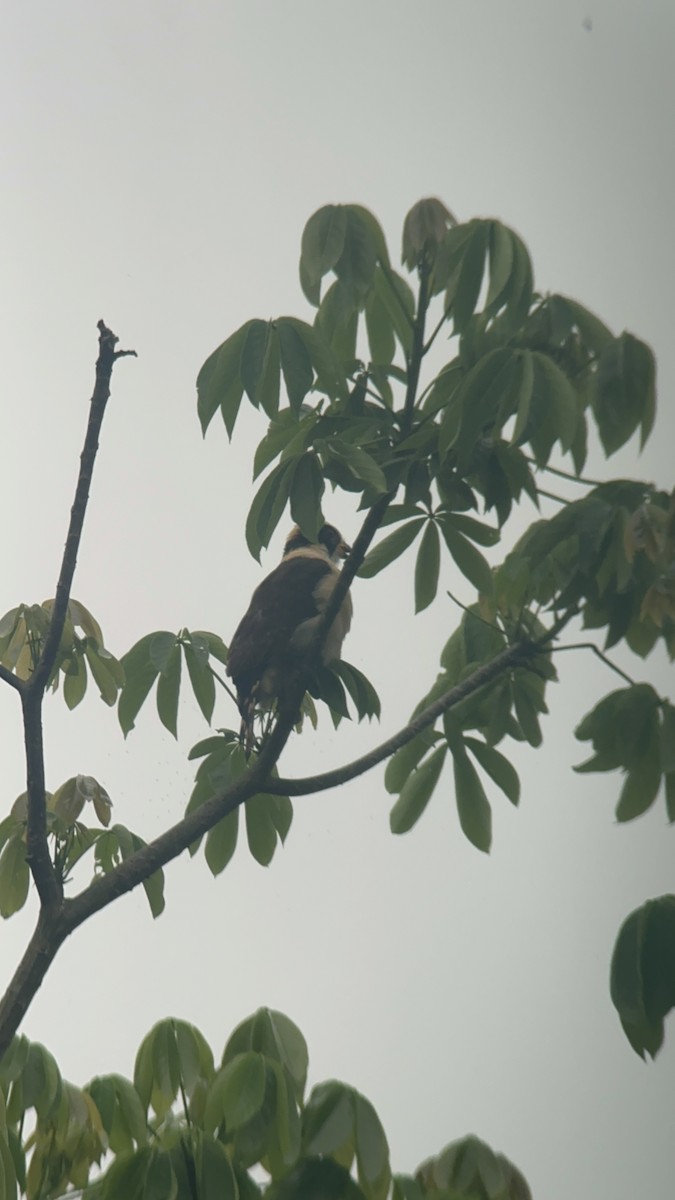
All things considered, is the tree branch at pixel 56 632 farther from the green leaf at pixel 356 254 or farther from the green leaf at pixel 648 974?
the green leaf at pixel 648 974

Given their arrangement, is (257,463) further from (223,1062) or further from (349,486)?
(223,1062)

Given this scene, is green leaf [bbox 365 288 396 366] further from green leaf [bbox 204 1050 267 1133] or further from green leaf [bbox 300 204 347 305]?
green leaf [bbox 204 1050 267 1133]

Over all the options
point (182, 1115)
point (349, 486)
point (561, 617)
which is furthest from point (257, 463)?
point (182, 1115)

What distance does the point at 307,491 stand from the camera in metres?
1.46

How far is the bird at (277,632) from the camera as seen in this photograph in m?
1.82

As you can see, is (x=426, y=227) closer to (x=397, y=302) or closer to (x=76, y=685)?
(x=397, y=302)

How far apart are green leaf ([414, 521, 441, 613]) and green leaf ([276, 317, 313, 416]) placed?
314 mm

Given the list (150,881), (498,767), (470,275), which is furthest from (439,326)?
(150,881)

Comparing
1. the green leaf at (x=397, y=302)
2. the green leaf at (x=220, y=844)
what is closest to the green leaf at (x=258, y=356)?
the green leaf at (x=397, y=302)

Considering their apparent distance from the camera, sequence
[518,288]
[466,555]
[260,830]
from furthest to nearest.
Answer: [260,830], [466,555], [518,288]

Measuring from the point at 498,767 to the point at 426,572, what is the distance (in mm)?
292

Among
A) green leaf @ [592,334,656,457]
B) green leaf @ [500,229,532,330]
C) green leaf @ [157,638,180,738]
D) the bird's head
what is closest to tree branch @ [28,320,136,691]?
green leaf @ [157,638,180,738]

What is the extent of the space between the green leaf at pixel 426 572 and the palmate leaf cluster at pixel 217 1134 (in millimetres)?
Answer: 594

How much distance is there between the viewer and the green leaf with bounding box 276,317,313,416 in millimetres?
1486
